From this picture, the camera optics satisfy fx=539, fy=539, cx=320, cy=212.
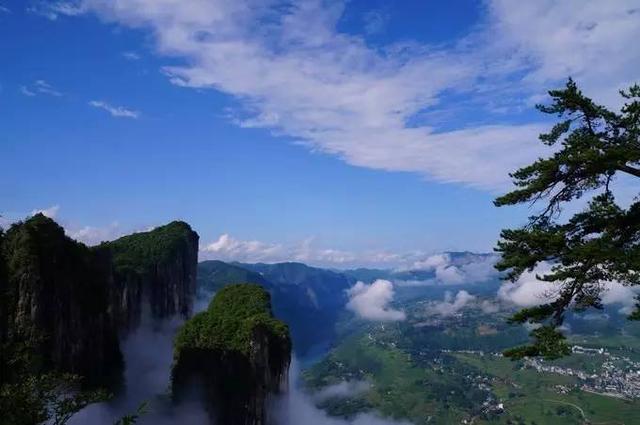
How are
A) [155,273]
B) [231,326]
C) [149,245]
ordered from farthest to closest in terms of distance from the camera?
1. [149,245]
2. [155,273]
3. [231,326]

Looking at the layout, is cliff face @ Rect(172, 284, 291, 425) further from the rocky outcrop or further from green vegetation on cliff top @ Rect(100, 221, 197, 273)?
green vegetation on cliff top @ Rect(100, 221, 197, 273)

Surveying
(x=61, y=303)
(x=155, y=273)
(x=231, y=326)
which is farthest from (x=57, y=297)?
(x=155, y=273)

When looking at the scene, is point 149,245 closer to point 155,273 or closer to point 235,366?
point 155,273

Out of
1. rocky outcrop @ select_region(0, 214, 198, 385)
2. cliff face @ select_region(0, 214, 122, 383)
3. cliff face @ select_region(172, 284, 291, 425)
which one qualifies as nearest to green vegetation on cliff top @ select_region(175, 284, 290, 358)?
cliff face @ select_region(172, 284, 291, 425)

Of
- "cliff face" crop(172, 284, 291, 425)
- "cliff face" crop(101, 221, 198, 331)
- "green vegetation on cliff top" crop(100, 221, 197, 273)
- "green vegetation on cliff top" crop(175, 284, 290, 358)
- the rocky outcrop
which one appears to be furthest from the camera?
"green vegetation on cliff top" crop(100, 221, 197, 273)

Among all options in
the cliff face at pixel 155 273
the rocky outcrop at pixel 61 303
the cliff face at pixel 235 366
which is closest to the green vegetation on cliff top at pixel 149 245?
the cliff face at pixel 155 273

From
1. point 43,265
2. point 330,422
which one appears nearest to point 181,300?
point 43,265

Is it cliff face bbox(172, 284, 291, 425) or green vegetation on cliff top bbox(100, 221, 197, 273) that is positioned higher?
green vegetation on cliff top bbox(100, 221, 197, 273)
